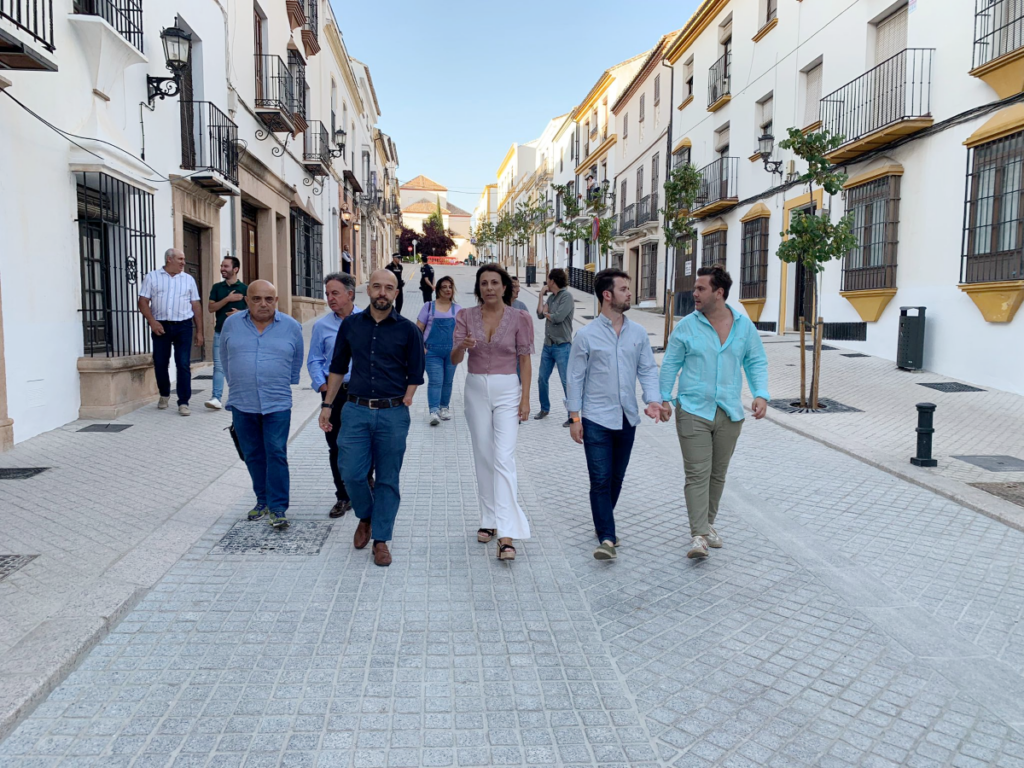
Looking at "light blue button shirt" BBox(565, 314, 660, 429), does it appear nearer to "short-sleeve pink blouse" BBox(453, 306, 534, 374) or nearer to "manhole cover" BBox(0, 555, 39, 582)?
"short-sleeve pink blouse" BBox(453, 306, 534, 374)

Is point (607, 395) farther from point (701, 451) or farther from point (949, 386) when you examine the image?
point (949, 386)

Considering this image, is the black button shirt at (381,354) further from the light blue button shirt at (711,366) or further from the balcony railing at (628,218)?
the balcony railing at (628,218)

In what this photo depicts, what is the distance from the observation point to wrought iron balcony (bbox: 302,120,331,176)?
68.1 ft

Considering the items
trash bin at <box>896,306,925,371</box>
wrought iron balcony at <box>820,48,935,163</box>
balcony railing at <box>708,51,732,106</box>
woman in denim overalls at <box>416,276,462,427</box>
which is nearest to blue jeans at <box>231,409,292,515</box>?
woman in denim overalls at <box>416,276,462,427</box>

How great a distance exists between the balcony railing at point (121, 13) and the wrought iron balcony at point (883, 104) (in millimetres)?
9409

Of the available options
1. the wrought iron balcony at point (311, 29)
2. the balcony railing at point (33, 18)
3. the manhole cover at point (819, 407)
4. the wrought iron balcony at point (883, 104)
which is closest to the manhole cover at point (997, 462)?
the manhole cover at point (819, 407)

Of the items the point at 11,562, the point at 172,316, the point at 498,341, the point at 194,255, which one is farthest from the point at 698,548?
the point at 194,255

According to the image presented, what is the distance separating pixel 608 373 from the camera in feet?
14.9

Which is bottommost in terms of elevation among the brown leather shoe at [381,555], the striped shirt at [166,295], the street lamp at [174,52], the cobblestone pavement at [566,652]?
the cobblestone pavement at [566,652]

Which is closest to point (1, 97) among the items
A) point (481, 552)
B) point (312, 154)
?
point (481, 552)

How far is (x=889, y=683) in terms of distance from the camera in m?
3.14

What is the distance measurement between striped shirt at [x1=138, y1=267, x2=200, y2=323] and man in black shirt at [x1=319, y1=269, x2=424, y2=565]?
506 centimetres

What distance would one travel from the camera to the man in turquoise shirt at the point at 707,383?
4551 millimetres

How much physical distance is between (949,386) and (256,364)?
10.0 meters
